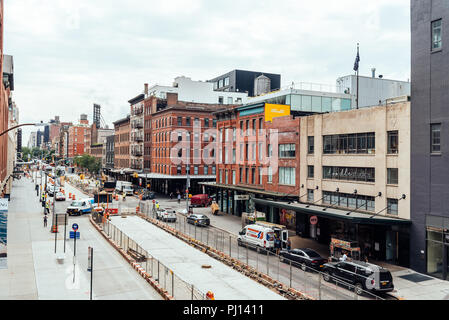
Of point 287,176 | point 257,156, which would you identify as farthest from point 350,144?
point 257,156

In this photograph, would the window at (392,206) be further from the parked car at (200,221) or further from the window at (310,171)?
the parked car at (200,221)

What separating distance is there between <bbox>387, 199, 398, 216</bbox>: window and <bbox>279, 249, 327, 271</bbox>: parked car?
21.7ft

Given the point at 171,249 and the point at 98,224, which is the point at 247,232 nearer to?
the point at 171,249

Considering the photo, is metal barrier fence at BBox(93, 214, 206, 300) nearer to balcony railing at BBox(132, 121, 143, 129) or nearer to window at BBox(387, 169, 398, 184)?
window at BBox(387, 169, 398, 184)

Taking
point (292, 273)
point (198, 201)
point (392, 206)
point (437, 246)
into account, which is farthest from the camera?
point (198, 201)

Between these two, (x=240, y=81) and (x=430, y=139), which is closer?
(x=430, y=139)

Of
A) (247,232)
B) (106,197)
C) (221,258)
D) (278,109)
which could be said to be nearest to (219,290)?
(221,258)

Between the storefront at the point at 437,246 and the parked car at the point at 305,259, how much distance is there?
22.7 ft

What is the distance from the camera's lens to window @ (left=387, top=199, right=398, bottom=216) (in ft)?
96.7

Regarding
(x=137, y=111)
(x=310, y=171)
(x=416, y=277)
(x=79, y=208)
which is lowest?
(x=416, y=277)

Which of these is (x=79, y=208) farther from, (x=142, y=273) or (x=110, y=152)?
(x=110, y=152)

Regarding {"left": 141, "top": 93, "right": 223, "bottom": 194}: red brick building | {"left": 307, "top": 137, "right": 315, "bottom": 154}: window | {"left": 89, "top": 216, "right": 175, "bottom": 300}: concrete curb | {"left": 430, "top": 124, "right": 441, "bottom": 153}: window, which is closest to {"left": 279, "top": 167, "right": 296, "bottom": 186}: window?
{"left": 307, "top": 137, "right": 315, "bottom": 154}: window

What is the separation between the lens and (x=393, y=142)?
1182 inches

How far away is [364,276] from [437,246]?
773 cm
